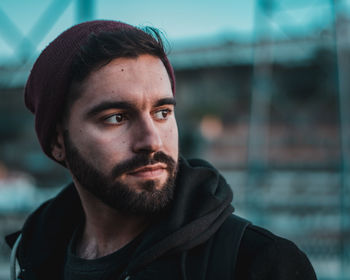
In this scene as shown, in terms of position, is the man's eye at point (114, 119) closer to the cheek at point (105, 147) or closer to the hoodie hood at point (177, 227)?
the cheek at point (105, 147)

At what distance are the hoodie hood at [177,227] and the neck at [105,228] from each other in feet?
0.49

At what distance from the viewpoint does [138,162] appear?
5.52 ft

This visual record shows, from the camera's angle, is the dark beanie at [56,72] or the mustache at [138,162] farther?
the dark beanie at [56,72]

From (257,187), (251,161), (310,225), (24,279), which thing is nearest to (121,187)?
(24,279)

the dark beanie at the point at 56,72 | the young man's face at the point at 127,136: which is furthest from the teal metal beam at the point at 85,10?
the young man's face at the point at 127,136

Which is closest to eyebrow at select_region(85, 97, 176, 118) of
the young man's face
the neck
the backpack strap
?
the young man's face

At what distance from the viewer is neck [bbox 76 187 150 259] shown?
1835 millimetres

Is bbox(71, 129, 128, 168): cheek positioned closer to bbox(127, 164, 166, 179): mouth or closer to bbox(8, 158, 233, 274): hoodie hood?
bbox(127, 164, 166, 179): mouth

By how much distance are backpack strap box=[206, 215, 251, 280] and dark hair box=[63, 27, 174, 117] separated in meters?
0.78

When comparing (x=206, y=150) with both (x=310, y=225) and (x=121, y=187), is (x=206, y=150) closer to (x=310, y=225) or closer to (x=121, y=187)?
(x=310, y=225)

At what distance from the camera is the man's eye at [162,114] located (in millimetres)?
1792

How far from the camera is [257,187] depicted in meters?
9.17

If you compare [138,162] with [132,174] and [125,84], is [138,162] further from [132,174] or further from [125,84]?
[125,84]

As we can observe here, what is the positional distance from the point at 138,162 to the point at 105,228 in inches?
16.2
